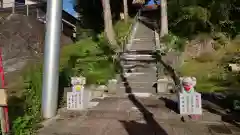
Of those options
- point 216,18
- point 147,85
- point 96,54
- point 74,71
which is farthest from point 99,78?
point 216,18

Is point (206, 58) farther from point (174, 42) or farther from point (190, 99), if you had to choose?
point (190, 99)

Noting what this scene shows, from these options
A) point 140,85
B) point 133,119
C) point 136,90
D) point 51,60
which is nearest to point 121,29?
point 140,85

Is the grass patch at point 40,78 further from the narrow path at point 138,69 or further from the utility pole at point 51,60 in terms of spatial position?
the narrow path at point 138,69

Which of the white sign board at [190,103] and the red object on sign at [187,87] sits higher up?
the red object on sign at [187,87]

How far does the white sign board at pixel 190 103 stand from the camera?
23.2 feet

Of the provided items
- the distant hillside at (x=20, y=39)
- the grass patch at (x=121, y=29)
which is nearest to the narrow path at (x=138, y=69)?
the grass patch at (x=121, y=29)

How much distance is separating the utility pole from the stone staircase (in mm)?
4499

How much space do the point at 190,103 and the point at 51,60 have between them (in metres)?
3.90

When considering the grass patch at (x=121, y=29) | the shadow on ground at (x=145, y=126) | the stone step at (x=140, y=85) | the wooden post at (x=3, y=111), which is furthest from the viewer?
the grass patch at (x=121, y=29)

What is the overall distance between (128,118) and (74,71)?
14.1ft

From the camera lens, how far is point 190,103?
23.4 ft

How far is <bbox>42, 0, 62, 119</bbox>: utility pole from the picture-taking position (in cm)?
671

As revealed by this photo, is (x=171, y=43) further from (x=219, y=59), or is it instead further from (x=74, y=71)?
(x=74, y=71)

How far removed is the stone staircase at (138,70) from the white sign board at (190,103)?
3485mm
